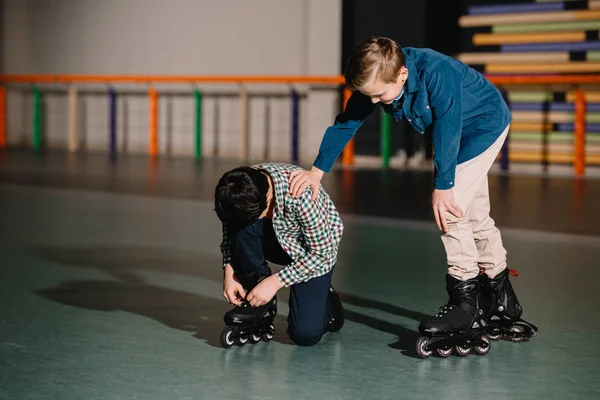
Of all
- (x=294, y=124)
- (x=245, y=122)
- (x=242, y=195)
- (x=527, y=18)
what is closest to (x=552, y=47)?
(x=527, y=18)

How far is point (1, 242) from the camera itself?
6383 mm

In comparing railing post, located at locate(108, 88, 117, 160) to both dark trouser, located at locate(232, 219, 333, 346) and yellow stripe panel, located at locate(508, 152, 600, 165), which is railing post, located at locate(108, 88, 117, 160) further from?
dark trouser, located at locate(232, 219, 333, 346)

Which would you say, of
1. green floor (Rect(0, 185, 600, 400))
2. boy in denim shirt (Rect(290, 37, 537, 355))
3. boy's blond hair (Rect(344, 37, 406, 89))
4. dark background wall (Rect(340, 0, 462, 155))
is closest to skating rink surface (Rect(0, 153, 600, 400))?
green floor (Rect(0, 185, 600, 400))

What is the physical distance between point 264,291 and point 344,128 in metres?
0.73

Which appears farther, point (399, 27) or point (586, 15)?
point (399, 27)

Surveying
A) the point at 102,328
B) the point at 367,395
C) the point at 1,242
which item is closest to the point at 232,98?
the point at 1,242

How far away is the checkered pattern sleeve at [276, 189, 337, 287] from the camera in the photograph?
3658 mm

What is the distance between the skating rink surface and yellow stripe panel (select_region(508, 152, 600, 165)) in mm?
5275

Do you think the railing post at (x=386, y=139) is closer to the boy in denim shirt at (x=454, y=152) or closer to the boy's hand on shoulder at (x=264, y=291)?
the boy in denim shirt at (x=454, y=152)

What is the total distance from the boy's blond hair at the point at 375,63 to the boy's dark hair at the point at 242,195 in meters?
0.47

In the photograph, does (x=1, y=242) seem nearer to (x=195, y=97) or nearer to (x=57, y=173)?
(x=57, y=173)

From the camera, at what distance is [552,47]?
43.8ft

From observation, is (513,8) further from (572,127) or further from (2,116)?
(2,116)

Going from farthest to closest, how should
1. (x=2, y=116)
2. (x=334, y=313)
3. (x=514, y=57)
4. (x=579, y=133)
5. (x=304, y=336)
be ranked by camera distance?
(x=2, y=116) → (x=514, y=57) → (x=579, y=133) → (x=334, y=313) → (x=304, y=336)
